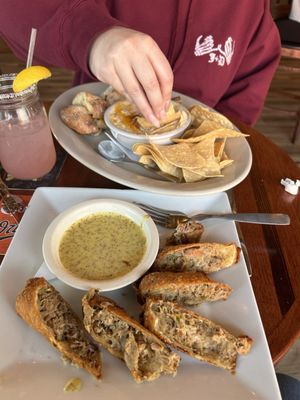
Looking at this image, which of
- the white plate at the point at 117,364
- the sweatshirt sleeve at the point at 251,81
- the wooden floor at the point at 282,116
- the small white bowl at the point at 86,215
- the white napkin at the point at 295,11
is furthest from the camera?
the wooden floor at the point at 282,116

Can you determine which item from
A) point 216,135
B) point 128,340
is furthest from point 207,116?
point 128,340

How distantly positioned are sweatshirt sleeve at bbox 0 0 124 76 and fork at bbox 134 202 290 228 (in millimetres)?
390

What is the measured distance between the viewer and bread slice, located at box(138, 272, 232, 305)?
0.66 meters

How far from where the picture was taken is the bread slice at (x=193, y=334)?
0.61 m

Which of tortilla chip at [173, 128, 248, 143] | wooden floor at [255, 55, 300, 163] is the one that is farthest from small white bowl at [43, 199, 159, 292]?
wooden floor at [255, 55, 300, 163]

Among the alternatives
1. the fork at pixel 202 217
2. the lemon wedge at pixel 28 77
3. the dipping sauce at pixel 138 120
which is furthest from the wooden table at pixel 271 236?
the lemon wedge at pixel 28 77

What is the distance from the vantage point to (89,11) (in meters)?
0.94

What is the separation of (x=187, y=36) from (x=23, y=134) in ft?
2.12

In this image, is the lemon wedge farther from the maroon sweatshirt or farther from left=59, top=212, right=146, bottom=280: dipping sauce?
left=59, top=212, right=146, bottom=280: dipping sauce

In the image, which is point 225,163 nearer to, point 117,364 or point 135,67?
point 135,67

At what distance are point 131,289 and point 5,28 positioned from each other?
2.93 feet

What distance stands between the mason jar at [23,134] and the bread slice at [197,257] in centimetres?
45

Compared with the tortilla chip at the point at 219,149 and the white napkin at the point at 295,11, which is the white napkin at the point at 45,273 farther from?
the white napkin at the point at 295,11

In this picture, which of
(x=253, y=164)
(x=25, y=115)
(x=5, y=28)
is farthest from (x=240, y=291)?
(x=5, y=28)
